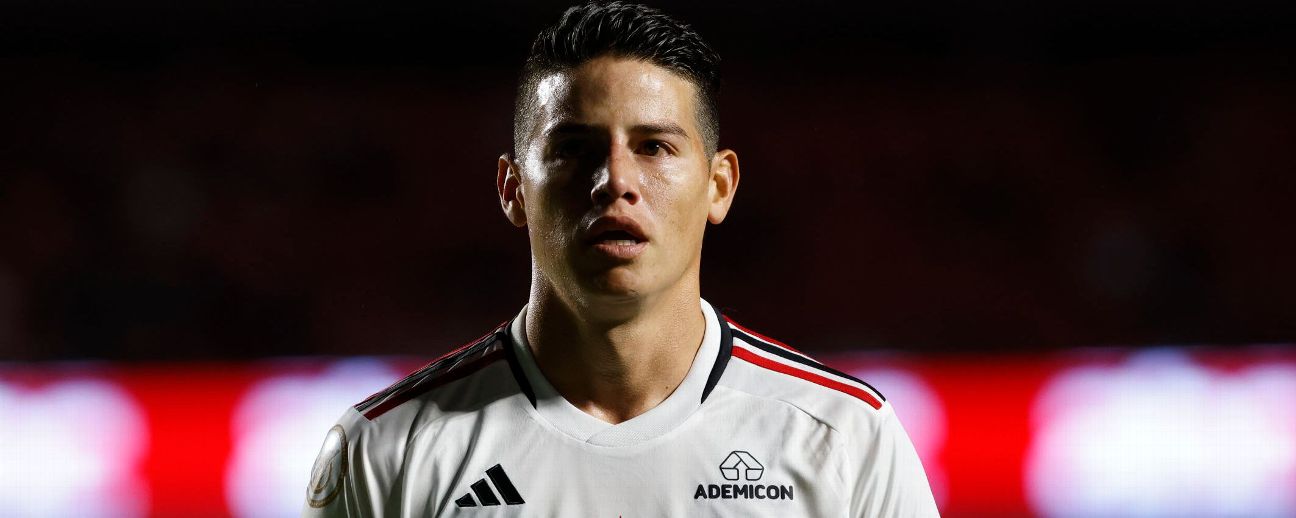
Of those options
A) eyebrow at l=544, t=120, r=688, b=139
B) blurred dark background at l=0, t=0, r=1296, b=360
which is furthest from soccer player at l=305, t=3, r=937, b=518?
blurred dark background at l=0, t=0, r=1296, b=360

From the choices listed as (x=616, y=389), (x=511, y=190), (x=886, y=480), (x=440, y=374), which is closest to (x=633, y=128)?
(x=511, y=190)

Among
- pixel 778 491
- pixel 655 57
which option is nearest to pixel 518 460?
pixel 778 491

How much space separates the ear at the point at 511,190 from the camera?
1609 millimetres

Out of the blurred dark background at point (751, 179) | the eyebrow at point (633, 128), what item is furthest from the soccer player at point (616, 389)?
the blurred dark background at point (751, 179)

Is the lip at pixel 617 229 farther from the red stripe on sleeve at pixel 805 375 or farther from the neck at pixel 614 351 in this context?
the red stripe on sleeve at pixel 805 375

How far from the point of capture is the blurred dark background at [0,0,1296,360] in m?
4.79

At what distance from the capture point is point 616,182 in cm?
141

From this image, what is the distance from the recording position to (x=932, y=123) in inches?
193

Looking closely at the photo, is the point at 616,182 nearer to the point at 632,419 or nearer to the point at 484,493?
the point at 632,419

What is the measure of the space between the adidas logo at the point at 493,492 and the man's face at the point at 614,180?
10.7 inches

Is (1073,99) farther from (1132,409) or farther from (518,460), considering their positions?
(518,460)

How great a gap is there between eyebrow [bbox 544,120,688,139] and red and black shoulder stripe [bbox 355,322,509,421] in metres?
0.34

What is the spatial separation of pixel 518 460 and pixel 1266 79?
4.74 m

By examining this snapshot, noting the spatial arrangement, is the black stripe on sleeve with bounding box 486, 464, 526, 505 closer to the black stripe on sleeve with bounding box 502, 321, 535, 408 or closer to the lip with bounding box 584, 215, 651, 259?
the black stripe on sleeve with bounding box 502, 321, 535, 408
